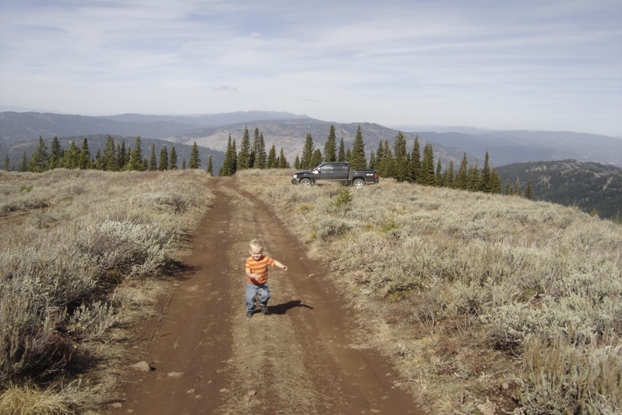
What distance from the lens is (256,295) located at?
7.57m

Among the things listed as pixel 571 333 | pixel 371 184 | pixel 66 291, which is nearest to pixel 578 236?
pixel 571 333

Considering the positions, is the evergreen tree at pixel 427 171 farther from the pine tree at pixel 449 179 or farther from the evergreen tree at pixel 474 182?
the pine tree at pixel 449 179

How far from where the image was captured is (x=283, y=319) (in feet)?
24.4

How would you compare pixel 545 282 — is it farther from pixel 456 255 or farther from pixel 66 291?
pixel 66 291

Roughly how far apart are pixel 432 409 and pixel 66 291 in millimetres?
5635

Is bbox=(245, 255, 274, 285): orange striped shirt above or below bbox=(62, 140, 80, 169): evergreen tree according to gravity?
above

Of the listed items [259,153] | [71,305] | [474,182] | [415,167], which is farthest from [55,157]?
[71,305]

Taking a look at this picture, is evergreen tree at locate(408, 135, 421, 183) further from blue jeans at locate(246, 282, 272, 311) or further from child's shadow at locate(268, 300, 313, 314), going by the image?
blue jeans at locate(246, 282, 272, 311)

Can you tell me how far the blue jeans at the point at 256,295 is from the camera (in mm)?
7438

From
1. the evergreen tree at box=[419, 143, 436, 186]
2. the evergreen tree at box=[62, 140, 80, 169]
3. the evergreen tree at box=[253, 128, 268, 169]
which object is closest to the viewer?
the evergreen tree at box=[419, 143, 436, 186]

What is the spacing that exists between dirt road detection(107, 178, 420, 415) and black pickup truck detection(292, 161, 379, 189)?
67.8ft

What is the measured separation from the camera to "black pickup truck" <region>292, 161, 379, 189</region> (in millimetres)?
30500

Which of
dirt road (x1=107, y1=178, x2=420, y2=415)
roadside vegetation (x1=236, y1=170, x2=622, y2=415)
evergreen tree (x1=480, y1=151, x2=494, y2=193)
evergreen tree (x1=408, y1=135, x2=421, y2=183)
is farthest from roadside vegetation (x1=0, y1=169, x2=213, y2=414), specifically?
evergreen tree (x1=480, y1=151, x2=494, y2=193)

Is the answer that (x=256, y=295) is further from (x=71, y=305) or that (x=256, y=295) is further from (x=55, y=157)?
(x=55, y=157)
